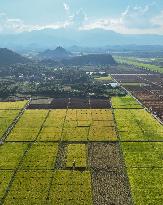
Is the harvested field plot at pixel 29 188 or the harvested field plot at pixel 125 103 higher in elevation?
the harvested field plot at pixel 29 188

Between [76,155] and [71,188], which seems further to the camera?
[76,155]

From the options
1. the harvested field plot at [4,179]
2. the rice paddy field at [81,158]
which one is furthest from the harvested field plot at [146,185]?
the harvested field plot at [4,179]

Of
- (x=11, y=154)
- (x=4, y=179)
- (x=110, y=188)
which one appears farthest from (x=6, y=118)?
(x=110, y=188)

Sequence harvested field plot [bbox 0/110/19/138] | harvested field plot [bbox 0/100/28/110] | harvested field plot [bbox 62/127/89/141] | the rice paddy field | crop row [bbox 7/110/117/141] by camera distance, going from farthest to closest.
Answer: harvested field plot [bbox 0/100/28/110]
harvested field plot [bbox 0/110/19/138]
crop row [bbox 7/110/117/141]
harvested field plot [bbox 62/127/89/141]
the rice paddy field

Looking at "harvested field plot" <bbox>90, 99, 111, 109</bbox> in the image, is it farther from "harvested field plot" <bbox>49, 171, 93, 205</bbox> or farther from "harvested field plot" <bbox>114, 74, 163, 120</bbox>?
"harvested field plot" <bbox>49, 171, 93, 205</bbox>

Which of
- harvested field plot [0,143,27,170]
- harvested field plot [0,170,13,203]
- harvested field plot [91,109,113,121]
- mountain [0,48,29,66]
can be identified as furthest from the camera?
mountain [0,48,29,66]

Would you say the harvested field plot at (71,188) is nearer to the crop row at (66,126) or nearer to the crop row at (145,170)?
the crop row at (145,170)

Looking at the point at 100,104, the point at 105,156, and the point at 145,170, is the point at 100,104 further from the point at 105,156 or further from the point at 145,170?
the point at 145,170

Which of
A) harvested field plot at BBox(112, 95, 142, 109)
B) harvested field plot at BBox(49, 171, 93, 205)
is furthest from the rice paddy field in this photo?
harvested field plot at BBox(112, 95, 142, 109)
